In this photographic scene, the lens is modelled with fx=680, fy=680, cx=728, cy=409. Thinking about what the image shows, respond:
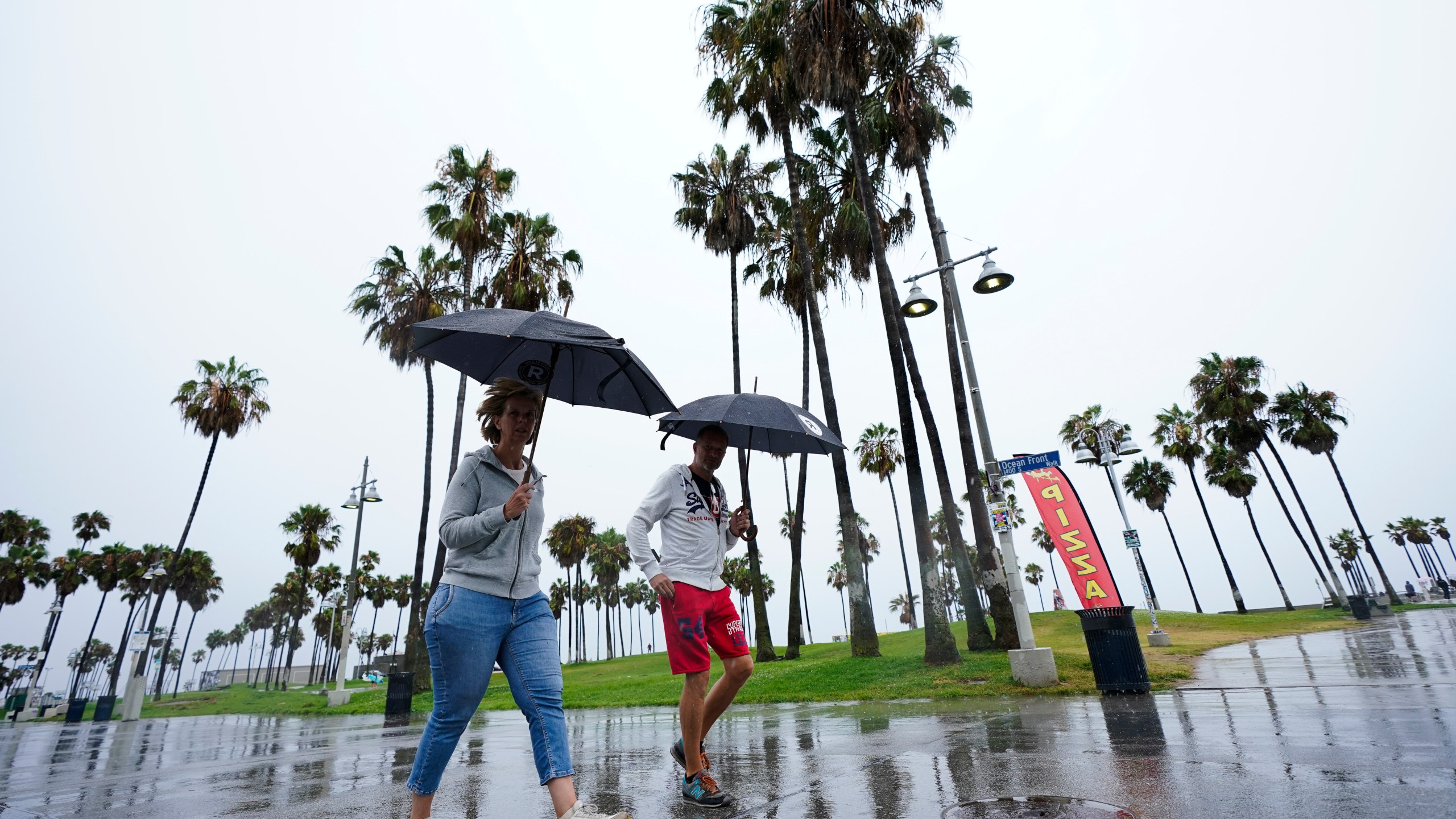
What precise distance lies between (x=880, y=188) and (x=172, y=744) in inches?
766

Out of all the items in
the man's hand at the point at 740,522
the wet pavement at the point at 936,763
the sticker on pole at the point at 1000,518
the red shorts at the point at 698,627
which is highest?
the sticker on pole at the point at 1000,518

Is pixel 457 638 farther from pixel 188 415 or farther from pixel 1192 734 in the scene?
pixel 188 415

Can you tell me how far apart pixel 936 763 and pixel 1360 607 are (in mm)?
36256

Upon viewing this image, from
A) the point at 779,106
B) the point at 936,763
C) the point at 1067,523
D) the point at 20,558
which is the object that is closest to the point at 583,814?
the point at 936,763

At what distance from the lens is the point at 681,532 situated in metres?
4.04

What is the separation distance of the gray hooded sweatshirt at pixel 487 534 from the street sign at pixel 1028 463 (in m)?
8.78

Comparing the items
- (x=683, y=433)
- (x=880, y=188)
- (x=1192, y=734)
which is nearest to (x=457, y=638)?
(x=683, y=433)

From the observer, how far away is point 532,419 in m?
3.06

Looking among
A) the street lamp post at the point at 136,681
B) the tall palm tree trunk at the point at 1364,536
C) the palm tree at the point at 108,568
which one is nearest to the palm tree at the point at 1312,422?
the tall palm tree trunk at the point at 1364,536

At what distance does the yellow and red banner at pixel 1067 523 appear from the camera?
Answer: 10.2 meters

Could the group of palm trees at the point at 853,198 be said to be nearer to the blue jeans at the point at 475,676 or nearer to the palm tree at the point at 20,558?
the blue jeans at the point at 475,676

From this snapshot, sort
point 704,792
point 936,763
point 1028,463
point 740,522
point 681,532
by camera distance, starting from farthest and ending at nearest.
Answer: point 1028,463 → point 936,763 → point 740,522 → point 681,532 → point 704,792

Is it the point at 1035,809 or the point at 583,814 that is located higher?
the point at 583,814

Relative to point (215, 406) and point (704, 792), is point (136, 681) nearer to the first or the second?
point (215, 406)
